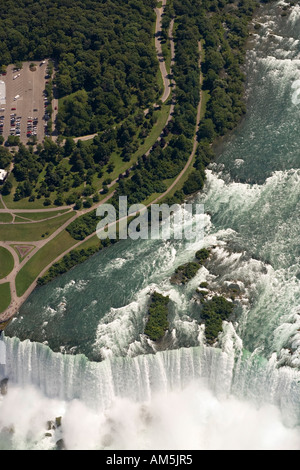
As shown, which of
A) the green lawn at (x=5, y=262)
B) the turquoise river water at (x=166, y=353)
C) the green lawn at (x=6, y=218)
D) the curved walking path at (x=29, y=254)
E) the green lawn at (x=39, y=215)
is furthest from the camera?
the green lawn at (x=6, y=218)

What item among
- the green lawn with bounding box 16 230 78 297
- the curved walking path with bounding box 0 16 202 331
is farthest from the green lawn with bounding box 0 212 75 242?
the green lawn with bounding box 16 230 78 297

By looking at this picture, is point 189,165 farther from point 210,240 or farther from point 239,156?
point 210,240

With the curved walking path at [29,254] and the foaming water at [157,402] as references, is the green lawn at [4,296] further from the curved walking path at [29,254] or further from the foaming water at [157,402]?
the foaming water at [157,402]

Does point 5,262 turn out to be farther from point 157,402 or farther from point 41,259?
point 157,402

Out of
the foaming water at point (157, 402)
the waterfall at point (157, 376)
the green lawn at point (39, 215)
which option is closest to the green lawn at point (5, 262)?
the green lawn at point (39, 215)

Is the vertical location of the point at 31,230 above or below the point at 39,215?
below

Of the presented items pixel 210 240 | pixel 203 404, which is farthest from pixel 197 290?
pixel 203 404

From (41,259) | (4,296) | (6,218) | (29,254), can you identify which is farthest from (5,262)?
(6,218)
